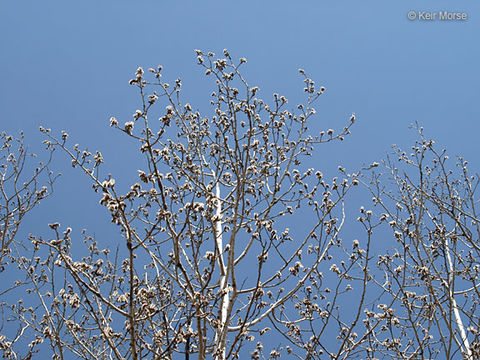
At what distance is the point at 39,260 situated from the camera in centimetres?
495

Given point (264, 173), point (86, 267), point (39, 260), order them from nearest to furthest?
point (86, 267), point (39, 260), point (264, 173)

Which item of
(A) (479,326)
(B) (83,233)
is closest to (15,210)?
(B) (83,233)

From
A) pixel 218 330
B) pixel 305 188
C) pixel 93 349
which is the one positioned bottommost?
pixel 218 330

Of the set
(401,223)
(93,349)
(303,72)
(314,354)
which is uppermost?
(303,72)

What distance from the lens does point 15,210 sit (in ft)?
19.6

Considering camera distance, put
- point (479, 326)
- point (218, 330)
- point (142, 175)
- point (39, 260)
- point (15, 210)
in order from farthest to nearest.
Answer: point (15, 210), point (39, 260), point (218, 330), point (479, 326), point (142, 175)

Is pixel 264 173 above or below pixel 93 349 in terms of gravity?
above

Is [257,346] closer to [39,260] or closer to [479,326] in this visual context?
[479,326]

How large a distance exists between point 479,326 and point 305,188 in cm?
247

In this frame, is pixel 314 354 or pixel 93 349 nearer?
pixel 314 354

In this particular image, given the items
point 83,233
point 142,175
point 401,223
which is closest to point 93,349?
point 83,233

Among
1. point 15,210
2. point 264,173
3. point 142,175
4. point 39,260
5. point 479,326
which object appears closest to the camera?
point 142,175

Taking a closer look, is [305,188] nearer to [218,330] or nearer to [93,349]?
[218,330]

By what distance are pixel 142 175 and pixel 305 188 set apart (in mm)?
2920
